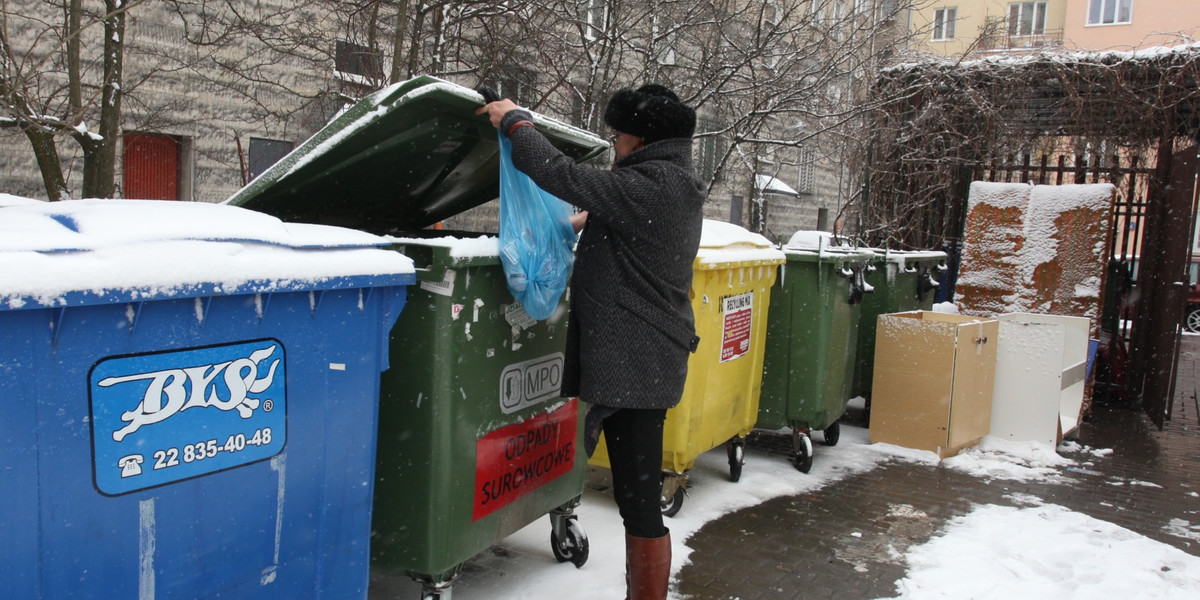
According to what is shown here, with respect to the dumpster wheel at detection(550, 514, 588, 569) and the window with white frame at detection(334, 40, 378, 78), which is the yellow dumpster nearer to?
the dumpster wheel at detection(550, 514, 588, 569)

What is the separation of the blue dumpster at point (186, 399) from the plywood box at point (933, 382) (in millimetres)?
4224

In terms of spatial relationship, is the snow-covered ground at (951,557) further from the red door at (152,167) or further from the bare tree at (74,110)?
the red door at (152,167)

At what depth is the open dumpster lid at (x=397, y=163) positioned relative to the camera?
259 cm

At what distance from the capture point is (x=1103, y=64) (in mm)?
9016

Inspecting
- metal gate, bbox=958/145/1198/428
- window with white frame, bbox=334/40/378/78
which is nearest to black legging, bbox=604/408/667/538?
window with white frame, bbox=334/40/378/78

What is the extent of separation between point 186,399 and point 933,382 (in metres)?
4.93

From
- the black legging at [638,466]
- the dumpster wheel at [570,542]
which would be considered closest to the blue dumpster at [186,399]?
the black legging at [638,466]

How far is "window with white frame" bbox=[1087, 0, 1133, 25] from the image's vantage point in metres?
29.4

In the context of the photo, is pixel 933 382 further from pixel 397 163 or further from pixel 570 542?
pixel 397 163

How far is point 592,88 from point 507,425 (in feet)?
13.9

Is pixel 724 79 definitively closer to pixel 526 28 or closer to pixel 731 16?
pixel 731 16

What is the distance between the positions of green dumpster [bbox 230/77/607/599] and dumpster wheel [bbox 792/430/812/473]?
93.8 inches

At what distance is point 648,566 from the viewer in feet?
9.39

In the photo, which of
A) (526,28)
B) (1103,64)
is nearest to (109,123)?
(526,28)
